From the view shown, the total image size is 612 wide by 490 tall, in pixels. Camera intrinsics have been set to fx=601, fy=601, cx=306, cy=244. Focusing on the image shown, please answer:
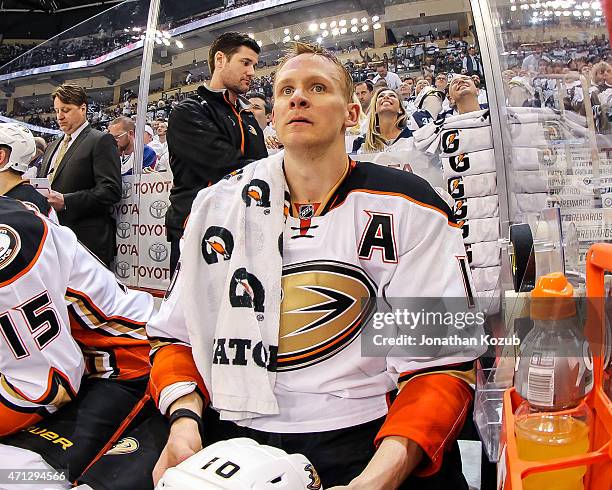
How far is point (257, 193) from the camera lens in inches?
47.8

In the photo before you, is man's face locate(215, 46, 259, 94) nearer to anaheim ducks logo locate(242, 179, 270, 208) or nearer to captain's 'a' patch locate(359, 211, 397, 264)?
anaheim ducks logo locate(242, 179, 270, 208)

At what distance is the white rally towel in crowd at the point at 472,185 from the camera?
2.58 m

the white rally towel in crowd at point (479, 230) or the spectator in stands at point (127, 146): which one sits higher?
the spectator in stands at point (127, 146)

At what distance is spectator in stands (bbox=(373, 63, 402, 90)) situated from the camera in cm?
285

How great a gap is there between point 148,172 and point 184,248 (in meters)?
2.23

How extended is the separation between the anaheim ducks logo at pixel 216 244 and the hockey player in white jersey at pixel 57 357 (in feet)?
1.42

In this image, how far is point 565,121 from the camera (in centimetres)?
108

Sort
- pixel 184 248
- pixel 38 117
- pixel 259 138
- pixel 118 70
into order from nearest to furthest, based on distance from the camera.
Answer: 1. pixel 184 248
2. pixel 259 138
3. pixel 118 70
4. pixel 38 117

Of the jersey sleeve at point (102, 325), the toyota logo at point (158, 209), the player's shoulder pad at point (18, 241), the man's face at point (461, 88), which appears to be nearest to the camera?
the player's shoulder pad at point (18, 241)

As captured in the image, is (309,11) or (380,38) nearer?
(380,38)

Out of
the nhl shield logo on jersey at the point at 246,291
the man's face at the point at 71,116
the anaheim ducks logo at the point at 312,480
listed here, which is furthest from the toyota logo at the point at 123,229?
the anaheim ducks logo at the point at 312,480

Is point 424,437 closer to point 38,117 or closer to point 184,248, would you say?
point 184,248

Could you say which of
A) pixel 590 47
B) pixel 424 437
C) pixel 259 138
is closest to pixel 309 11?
pixel 259 138

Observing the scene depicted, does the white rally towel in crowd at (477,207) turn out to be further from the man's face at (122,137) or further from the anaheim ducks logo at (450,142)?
the man's face at (122,137)
